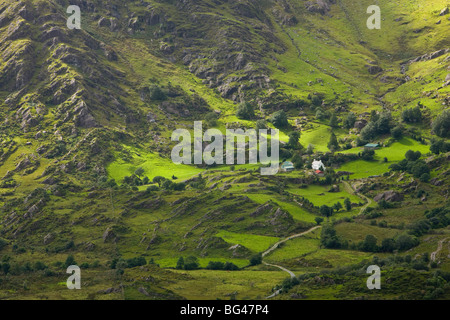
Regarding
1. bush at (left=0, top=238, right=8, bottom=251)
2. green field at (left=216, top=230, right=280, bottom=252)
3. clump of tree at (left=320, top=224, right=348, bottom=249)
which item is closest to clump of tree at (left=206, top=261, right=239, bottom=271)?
green field at (left=216, top=230, right=280, bottom=252)

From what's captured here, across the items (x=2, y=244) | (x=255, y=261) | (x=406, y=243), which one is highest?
(x=406, y=243)

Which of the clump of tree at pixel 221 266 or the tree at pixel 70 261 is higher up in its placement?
the tree at pixel 70 261

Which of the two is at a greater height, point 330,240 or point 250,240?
point 250,240

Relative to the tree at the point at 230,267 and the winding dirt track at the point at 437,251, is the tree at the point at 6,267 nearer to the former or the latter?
the tree at the point at 230,267

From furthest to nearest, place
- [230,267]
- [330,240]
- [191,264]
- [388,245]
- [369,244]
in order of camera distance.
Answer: [330,240]
[369,244]
[388,245]
[191,264]
[230,267]

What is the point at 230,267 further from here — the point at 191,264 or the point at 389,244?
the point at 389,244

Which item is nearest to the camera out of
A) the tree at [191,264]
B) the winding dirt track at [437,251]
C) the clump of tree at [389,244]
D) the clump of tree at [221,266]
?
the winding dirt track at [437,251]

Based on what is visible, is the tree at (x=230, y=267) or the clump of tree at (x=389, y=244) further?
the clump of tree at (x=389, y=244)

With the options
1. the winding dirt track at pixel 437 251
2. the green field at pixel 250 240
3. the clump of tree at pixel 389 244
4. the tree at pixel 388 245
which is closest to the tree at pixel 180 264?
the green field at pixel 250 240

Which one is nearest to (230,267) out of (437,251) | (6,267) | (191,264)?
(191,264)
